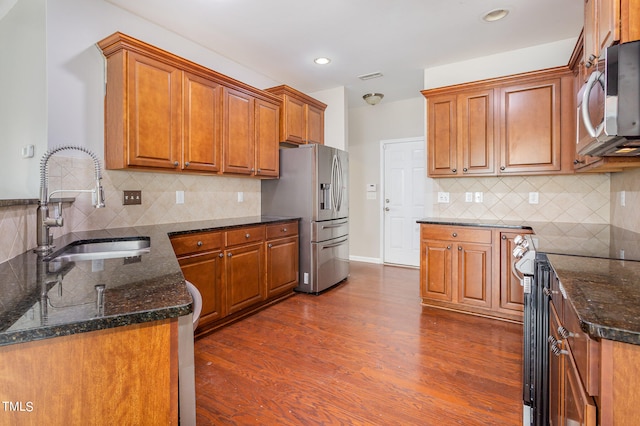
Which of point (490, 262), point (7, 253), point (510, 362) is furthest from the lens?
point (490, 262)

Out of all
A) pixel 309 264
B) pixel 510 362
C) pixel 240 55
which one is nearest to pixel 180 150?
pixel 240 55

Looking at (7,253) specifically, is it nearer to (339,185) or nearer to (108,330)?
(108,330)

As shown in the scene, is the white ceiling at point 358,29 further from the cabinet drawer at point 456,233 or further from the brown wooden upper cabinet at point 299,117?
the cabinet drawer at point 456,233

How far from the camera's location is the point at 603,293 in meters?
0.92

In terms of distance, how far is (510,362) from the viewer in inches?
86.4

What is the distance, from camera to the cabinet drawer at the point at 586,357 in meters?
0.73

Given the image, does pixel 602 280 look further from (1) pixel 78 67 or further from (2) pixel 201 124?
(1) pixel 78 67

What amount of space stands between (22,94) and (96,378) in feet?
9.35

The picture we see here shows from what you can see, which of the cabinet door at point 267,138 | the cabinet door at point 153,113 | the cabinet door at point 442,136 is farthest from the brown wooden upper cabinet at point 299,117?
the cabinet door at point 442,136

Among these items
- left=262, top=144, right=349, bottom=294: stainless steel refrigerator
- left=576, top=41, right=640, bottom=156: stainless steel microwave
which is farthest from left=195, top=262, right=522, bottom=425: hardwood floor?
left=576, top=41, right=640, bottom=156: stainless steel microwave

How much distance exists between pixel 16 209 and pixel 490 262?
10.7ft

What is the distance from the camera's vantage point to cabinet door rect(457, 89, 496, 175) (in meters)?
3.19

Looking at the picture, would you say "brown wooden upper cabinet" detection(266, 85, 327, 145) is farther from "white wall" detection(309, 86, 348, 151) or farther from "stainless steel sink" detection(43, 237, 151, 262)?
"stainless steel sink" detection(43, 237, 151, 262)

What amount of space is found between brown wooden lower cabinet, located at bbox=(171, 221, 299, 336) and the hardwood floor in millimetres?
158
